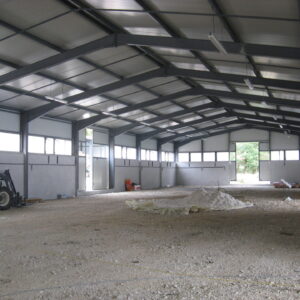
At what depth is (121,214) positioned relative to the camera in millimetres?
14711

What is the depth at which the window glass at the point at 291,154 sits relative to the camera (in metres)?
37.4

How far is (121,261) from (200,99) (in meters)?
19.6

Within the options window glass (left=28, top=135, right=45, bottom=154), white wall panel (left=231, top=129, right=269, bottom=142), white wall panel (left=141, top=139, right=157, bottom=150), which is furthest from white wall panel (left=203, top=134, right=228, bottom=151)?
window glass (left=28, top=135, right=45, bottom=154)

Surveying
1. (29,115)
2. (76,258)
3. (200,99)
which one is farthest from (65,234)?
(200,99)

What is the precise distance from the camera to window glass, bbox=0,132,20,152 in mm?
19391

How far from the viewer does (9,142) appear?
19859 mm

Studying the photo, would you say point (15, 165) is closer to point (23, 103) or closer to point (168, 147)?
point (23, 103)

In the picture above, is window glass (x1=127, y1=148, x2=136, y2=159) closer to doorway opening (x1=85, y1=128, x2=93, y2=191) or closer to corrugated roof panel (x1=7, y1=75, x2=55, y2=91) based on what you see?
doorway opening (x1=85, y1=128, x2=93, y2=191)

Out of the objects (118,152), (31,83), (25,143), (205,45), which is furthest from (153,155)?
(205,45)

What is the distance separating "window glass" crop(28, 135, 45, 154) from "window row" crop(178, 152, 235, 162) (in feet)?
→ 74.6

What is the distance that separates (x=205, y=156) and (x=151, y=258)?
34.8 metres

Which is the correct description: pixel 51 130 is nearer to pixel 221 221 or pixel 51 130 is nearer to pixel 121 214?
pixel 121 214

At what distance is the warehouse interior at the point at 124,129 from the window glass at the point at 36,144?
0.29 feet

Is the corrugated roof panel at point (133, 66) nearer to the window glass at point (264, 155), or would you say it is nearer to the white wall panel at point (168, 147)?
the white wall panel at point (168, 147)
